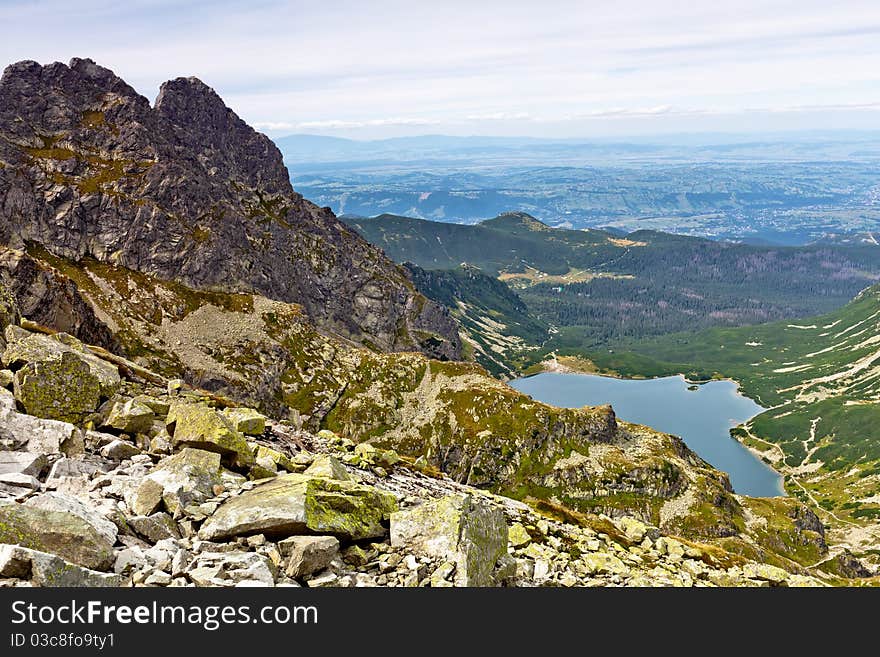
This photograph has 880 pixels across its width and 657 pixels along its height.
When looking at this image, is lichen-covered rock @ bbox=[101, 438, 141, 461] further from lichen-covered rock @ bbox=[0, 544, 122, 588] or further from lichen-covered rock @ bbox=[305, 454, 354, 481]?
lichen-covered rock @ bbox=[0, 544, 122, 588]

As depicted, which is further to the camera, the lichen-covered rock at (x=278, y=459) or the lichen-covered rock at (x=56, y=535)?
the lichen-covered rock at (x=278, y=459)

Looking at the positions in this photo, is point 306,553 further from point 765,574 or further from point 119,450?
point 765,574

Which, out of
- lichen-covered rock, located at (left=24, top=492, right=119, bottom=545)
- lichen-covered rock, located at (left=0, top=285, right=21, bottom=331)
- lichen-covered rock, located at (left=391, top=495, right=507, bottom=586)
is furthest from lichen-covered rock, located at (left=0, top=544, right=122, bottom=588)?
lichen-covered rock, located at (left=0, top=285, right=21, bottom=331)

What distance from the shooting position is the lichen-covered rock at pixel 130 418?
30.9 meters

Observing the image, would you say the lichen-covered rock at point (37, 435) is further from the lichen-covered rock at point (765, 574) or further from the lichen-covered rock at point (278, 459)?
the lichen-covered rock at point (765, 574)

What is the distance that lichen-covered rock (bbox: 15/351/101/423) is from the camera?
30.2 metres

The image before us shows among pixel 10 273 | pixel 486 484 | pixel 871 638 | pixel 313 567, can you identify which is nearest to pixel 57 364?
pixel 313 567

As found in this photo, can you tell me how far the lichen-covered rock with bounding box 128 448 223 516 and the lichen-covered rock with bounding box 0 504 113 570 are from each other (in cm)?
388

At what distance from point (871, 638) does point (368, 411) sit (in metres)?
177

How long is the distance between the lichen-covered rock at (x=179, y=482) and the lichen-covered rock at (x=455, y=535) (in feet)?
29.6

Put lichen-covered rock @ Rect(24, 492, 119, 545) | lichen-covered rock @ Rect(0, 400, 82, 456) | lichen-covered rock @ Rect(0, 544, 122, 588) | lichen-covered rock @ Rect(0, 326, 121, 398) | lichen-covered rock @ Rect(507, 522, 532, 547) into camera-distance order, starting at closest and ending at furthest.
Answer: lichen-covered rock @ Rect(0, 544, 122, 588) < lichen-covered rock @ Rect(24, 492, 119, 545) < lichen-covered rock @ Rect(0, 400, 82, 456) < lichen-covered rock @ Rect(0, 326, 121, 398) < lichen-covered rock @ Rect(507, 522, 532, 547)

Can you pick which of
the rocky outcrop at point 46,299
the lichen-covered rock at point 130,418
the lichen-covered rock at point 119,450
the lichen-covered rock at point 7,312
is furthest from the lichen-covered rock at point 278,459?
the rocky outcrop at point 46,299

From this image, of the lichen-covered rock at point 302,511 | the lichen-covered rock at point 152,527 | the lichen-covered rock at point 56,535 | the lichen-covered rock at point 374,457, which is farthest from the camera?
the lichen-covered rock at point 374,457

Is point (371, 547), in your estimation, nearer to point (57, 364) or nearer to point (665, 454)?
point (57, 364)
